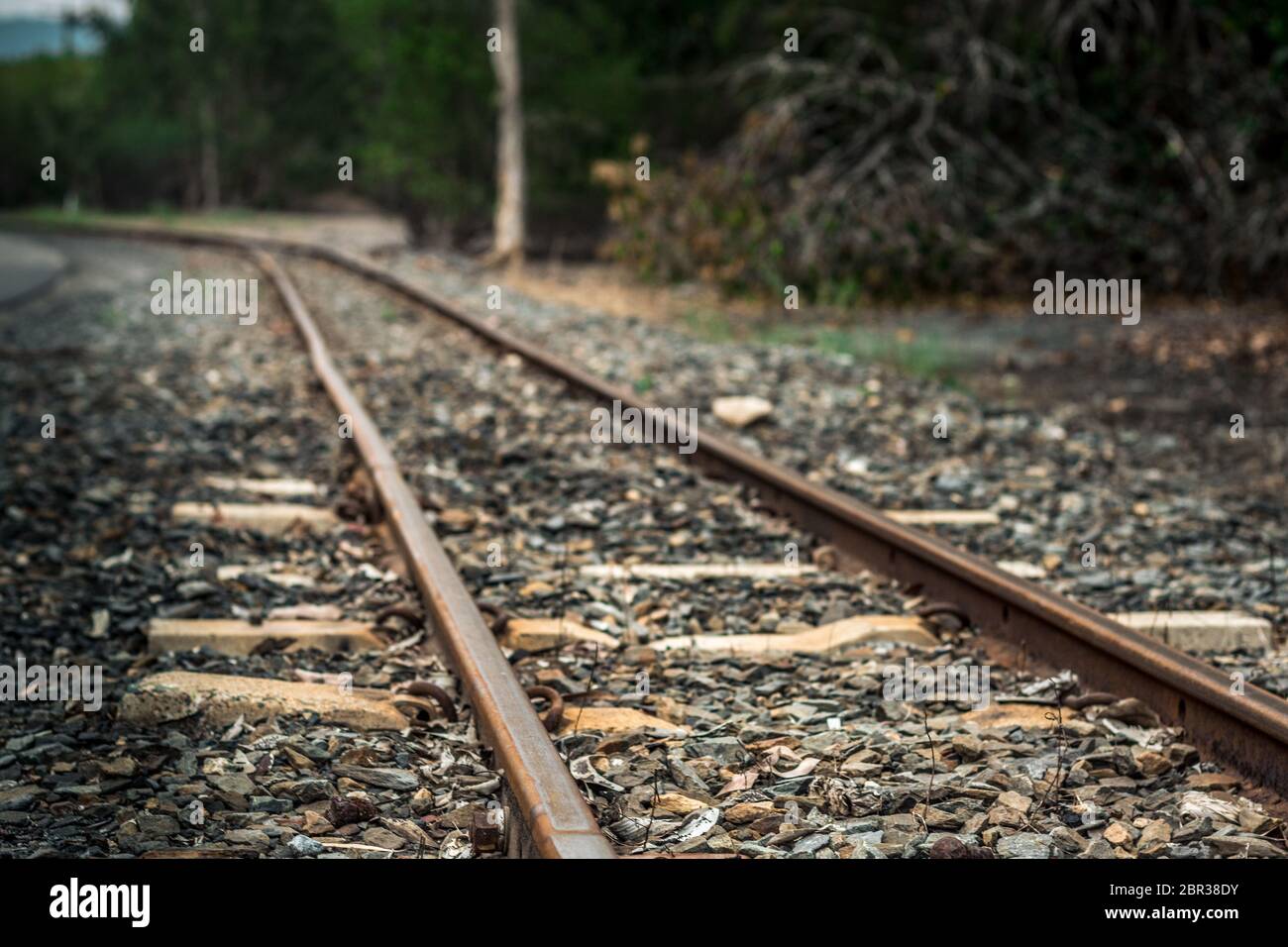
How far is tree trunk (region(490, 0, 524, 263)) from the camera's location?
21031 millimetres

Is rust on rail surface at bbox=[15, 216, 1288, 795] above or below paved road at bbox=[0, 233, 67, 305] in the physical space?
below

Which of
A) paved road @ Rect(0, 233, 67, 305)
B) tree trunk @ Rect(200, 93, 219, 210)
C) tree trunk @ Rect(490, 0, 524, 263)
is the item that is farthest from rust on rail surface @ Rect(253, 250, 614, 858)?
tree trunk @ Rect(200, 93, 219, 210)

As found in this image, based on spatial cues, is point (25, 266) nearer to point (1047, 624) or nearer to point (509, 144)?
point (509, 144)

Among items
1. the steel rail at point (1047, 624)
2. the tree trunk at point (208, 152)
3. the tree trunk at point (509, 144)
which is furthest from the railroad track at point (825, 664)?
the tree trunk at point (208, 152)

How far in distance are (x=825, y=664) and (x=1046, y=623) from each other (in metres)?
0.69

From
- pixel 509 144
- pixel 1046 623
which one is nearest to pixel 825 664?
pixel 1046 623

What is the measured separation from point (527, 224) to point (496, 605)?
872 inches

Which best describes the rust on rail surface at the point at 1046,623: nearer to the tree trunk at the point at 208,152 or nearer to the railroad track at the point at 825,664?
the railroad track at the point at 825,664

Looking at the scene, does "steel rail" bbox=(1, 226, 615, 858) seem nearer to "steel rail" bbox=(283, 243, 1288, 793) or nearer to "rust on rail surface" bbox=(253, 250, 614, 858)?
"rust on rail surface" bbox=(253, 250, 614, 858)

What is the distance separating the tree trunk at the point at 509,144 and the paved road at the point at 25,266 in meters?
6.65

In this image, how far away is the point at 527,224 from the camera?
2616cm

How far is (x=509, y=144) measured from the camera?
21.7m

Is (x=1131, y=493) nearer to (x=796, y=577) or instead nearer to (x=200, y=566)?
(x=796, y=577)

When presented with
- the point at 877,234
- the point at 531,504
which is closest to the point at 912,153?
the point at 877,234
